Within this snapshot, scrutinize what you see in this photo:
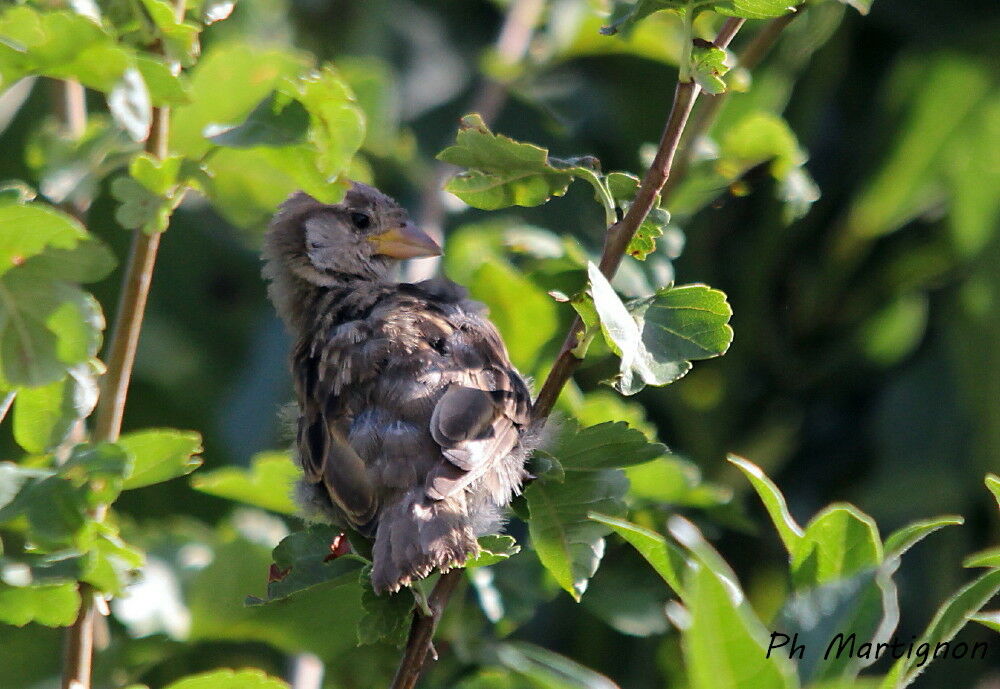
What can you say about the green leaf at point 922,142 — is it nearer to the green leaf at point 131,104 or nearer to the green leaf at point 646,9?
the green leaf at point 646,9

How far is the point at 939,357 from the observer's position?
386 centimetres

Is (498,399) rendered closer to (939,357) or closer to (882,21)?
(939,357)

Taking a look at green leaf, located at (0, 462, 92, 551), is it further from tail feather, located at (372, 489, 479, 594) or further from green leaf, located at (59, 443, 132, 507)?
tail feather, located at (372, 489, 479, 594)

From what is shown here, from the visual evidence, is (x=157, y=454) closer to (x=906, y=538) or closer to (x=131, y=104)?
(x=131, y=104)

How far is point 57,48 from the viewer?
75.0 inches

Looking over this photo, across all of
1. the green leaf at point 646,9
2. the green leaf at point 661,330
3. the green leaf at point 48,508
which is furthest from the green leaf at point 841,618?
the green leaf at point 48,508

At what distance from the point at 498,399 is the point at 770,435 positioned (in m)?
1.68

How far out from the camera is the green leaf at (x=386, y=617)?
2.07m

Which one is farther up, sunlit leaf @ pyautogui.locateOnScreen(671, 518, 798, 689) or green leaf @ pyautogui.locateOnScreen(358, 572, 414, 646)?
sunlit leaf @ pyautogui.locateOnScreen(671, 518, 798, 689)

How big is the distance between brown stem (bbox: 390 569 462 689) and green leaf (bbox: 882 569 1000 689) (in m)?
0.78

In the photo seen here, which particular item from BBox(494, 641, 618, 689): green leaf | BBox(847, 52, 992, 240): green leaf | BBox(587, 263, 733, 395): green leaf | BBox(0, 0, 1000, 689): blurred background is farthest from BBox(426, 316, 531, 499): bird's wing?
BBox(847, 52, 992, 240): green leaf

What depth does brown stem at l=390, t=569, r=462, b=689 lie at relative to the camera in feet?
6.58

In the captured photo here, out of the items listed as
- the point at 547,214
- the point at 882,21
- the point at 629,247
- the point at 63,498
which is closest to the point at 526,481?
the point at 629,247

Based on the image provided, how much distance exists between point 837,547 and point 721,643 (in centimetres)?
48
